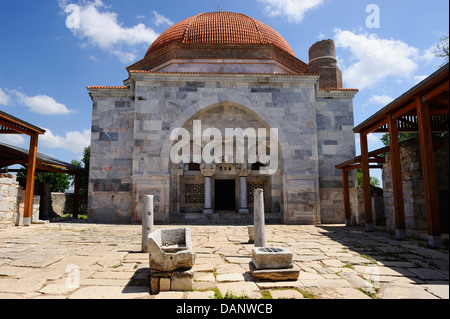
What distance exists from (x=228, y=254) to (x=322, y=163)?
24.6ft

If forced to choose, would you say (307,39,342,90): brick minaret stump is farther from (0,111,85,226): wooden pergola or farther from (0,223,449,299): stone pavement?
(0,111,85,226): wooden pergola

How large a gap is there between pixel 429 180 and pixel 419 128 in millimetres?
1059

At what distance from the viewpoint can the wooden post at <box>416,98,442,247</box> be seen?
17.2ft

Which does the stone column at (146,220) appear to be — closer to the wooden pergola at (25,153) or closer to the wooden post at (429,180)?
the wooden post at (429,180)

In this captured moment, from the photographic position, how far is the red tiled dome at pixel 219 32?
13.6m

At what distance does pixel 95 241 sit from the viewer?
6.49 meters

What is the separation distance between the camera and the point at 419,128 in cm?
559

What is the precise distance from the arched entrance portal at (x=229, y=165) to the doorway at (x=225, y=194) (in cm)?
23

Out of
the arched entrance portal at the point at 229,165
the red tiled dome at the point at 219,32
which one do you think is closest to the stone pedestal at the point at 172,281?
the arched entrance portal at the point at 229,165

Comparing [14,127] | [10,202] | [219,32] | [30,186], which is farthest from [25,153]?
[219,32]

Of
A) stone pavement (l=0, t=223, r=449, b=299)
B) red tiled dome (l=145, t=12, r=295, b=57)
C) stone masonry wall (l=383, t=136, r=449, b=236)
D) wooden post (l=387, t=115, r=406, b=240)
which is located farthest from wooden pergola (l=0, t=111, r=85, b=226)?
stone masonry wall (l=383, t=136, r=449, b=236)

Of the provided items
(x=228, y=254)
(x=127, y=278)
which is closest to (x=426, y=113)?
(x=228, y=254)
